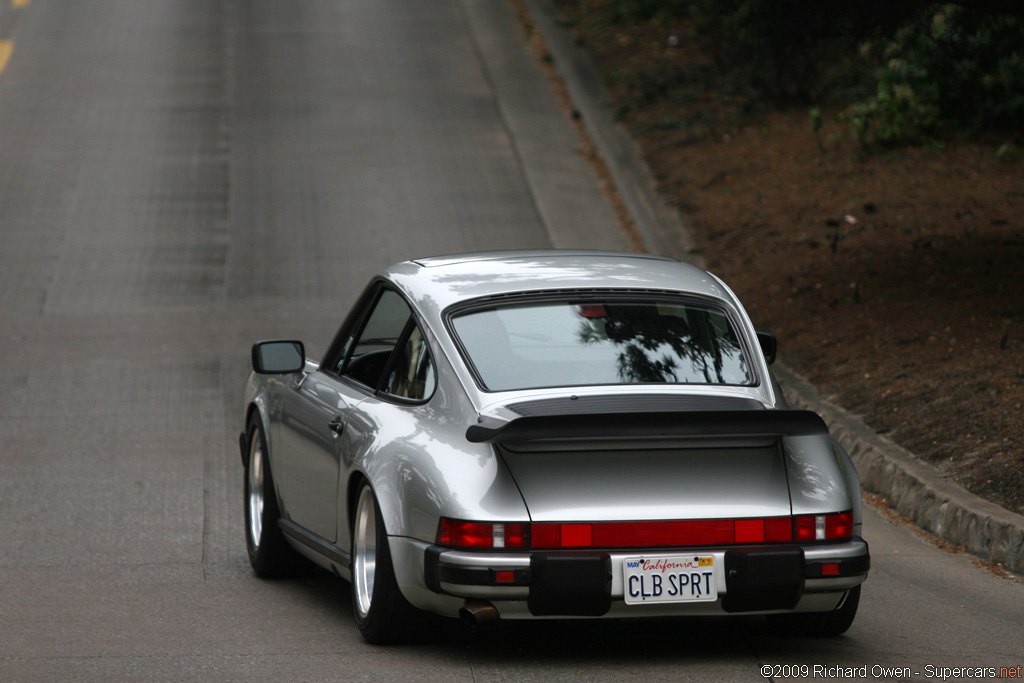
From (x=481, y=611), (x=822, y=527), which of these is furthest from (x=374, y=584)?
(x=822, y=527)

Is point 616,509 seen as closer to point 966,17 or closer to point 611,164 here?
point 966,17

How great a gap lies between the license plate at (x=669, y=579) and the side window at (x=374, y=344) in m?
1.80

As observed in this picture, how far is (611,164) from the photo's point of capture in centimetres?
1980

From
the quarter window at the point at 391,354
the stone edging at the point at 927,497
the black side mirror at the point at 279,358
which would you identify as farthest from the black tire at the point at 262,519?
the stone edging at the point at 927,497

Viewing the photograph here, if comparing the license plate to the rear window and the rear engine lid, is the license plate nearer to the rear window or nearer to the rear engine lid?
the rear engine lid

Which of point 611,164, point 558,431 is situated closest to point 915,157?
point 611,164

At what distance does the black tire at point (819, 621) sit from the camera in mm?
5891

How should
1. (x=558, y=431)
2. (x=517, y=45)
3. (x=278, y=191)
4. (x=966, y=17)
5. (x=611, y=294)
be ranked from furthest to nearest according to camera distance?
1. (x=517, y=45)
2. (x=278, y=191)
3. (x=966, y=17)
4. (x=611, y=294)
5. (x=558, y=431)

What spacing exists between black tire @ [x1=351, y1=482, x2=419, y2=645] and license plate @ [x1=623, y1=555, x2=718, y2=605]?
94 centimetres

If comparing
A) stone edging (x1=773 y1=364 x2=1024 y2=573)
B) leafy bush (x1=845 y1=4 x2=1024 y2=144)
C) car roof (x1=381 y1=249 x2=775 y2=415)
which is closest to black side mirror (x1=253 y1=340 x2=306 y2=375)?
car roof (x1=381 y1=249 x2=775 y2=415)

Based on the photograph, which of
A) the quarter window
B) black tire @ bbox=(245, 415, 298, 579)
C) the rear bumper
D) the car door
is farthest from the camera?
black tire @ bbox=(245, 415, 298, 579)

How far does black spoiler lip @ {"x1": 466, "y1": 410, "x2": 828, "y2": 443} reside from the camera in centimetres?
516

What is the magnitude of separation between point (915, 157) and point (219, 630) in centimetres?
1294

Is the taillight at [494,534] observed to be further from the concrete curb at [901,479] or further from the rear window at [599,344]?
the concrete curb at [901,479]
